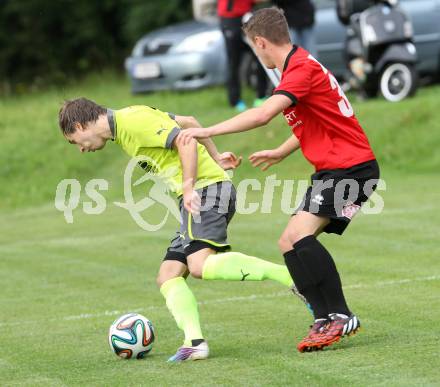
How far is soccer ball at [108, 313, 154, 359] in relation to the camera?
6.94m

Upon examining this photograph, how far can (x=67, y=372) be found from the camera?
6.60 meters

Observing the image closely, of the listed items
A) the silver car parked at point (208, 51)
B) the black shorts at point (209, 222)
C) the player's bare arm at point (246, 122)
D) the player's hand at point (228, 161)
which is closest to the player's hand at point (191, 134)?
the player's bare arm at point (246, 122)

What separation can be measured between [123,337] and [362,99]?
36.9ft

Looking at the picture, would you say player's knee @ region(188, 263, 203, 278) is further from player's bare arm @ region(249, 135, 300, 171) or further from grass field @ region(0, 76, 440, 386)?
player's bare arm @ region(249, 135, 300, 171)

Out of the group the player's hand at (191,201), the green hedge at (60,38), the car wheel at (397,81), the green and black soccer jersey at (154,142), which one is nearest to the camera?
the player's hand at (191,201)

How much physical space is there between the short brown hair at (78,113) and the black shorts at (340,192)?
135cm

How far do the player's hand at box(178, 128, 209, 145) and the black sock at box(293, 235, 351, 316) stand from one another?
886 mm

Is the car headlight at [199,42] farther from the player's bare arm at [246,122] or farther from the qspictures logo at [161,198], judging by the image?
the player's bare arm at [246,122]

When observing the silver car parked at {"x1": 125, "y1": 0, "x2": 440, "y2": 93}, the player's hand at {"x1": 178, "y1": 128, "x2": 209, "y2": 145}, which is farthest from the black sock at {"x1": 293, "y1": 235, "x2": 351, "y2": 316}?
the silver car parked at {"x1": 125, "y1": 0, "x2": 440, "y2": 93}

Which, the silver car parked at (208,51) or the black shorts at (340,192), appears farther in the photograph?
the silver car parked at (208,51)

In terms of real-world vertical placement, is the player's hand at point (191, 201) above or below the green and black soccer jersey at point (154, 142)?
below

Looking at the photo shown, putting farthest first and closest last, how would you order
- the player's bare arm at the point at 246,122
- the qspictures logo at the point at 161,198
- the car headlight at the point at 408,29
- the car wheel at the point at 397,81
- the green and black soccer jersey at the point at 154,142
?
the car wheel at the point at 397,81
the car headlight at the point at 408,29
the qspictures logo at the point at 161,198
the green and black soccer jersey at the point at 154,142
the player's bare arm at the point at 246,122

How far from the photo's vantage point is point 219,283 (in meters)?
9.72

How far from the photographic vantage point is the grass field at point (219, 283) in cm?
638
